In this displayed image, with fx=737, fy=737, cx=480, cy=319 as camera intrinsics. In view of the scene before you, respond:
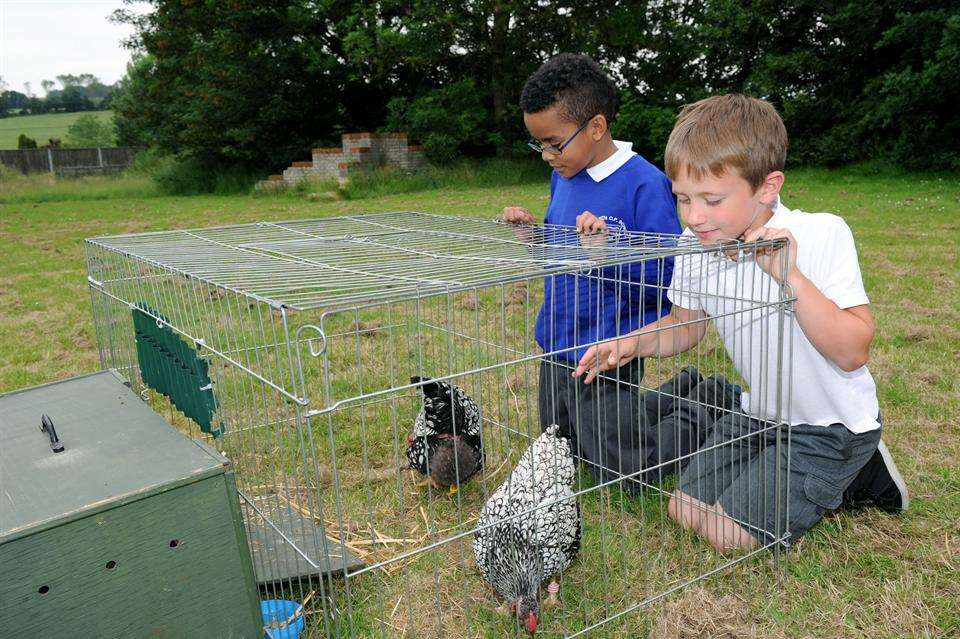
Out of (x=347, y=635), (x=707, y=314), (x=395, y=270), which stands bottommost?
(x=347, y=635)

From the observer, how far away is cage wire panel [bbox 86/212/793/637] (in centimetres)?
171

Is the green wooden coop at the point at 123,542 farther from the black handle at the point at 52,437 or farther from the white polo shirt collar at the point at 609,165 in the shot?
the white polo shirt collar at the point at 609,165

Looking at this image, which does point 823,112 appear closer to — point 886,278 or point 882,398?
point 886,278

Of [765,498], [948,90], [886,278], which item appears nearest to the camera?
[765,498]

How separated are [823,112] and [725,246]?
13.9m

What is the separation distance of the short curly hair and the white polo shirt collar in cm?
15

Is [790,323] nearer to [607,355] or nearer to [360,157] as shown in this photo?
[607,355]

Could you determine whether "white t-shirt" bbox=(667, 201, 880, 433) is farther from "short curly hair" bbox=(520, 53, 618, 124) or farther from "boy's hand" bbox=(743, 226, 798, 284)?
"short curly hair" bbox=(520, 53, 618, 124)

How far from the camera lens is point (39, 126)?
48.2 m

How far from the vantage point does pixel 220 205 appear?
49.3ft

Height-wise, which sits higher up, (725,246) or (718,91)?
(718,91)

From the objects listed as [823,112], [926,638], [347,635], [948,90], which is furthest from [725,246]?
[823,112]

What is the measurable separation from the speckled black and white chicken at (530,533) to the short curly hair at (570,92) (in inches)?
47.8

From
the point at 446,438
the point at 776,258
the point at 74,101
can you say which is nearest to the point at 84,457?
the point at 446,438
